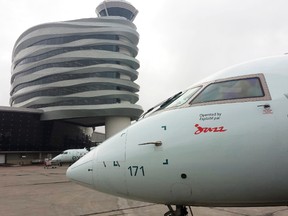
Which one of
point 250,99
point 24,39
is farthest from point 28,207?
point 24,39

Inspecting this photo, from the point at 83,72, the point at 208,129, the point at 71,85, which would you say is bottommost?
the point at 208,129

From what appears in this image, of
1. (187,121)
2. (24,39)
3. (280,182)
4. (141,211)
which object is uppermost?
(24,39)

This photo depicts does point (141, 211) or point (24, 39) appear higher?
point (24, 39)

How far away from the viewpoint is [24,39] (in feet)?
346

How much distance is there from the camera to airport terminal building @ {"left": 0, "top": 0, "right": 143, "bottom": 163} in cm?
8844

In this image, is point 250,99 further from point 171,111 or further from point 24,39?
point 24,39

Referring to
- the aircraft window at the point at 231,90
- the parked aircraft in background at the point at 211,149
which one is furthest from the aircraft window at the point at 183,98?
the aircraft window at the point at 231,90

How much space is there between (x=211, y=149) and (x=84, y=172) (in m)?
2.48

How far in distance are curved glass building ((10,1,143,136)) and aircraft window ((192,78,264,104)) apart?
276ft

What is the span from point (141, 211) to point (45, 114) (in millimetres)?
81721

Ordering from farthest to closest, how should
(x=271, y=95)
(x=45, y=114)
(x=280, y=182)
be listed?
(x=45, y=114), (x=271, y=95), (x=280, y=182)

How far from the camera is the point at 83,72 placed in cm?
9344

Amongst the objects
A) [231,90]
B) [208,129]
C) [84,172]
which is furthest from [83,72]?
[208,129]

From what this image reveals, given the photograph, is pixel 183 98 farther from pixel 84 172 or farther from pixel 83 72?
pixel 83 72
